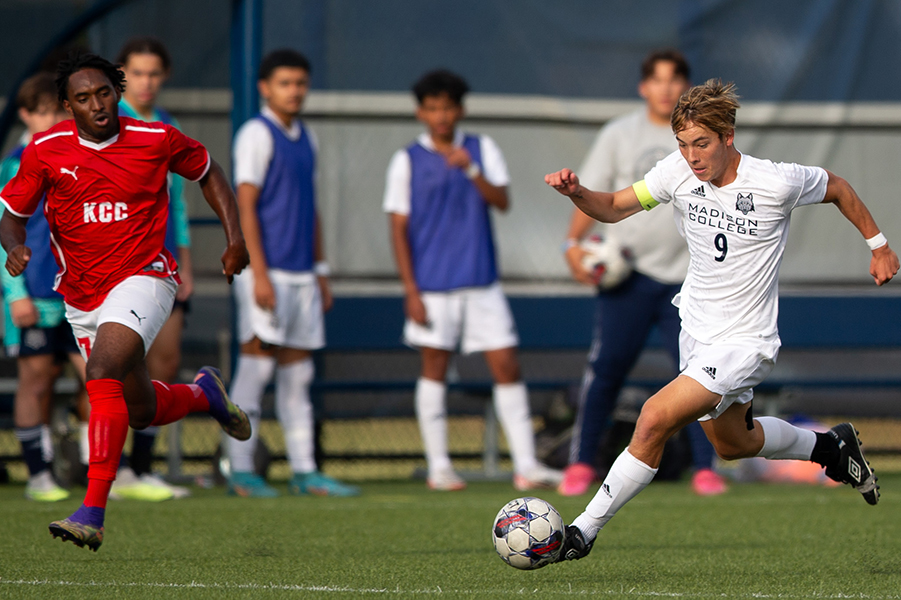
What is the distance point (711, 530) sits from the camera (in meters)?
5.35

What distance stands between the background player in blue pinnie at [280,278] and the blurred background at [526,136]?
3.28ft

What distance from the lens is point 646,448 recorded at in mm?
4164

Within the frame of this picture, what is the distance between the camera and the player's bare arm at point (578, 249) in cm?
683

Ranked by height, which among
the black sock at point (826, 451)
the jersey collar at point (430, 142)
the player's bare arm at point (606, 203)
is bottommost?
the black sock at point (826, 451)

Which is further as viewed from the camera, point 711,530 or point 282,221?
point 282,221

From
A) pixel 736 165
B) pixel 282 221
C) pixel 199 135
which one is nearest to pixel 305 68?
pixel 282 221

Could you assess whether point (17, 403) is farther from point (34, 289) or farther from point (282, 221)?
point (282, 221)

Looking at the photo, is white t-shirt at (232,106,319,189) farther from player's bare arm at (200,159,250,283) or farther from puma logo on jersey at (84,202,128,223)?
puma logo on jersey at (84,202,128,223)

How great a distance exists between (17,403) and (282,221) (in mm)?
1716

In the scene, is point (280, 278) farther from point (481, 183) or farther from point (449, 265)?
point (481, 183)

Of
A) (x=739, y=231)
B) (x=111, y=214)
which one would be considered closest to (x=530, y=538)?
(x=739, y=231)

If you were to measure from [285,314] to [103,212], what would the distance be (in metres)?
2.25

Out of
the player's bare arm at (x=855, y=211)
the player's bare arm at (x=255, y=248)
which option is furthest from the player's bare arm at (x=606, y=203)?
the player's bare arm at (x=255, y=248)

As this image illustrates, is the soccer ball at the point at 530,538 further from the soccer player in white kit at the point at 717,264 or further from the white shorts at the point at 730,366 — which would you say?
the white shorts at the point at 730,366
